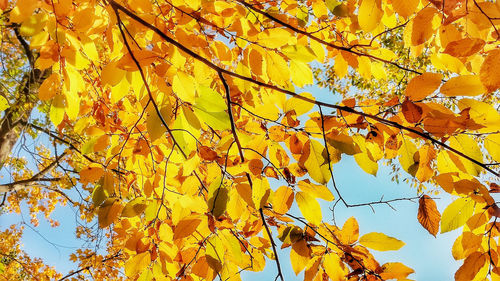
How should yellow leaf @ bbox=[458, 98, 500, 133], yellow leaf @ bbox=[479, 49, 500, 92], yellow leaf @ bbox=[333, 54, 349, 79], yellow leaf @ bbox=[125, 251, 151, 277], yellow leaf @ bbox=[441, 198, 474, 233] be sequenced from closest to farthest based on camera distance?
A: yellow leaf @ bbox=[479, 49, 500, 92] → yellow leaf @ bbox=[458, 98, 500, 133] → yellow leaf @ bbox=[441, 198, 474, 233] → yellow leaf @ bbox=[125, 251, 151, 277] → yellow leaf @ bbox=[333, 54, 349, 79]

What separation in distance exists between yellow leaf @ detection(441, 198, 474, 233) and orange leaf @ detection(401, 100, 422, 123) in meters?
0.33

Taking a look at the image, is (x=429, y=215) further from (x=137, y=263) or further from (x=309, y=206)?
(x=137, y=263)

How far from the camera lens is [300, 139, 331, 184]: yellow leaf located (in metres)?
0.99

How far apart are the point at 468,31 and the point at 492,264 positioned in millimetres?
715

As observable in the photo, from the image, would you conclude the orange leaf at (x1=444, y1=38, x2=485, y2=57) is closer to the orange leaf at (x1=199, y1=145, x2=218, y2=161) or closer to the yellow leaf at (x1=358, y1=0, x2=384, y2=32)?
the yellow leaf at (x1=358, y1=0, x2=384, y2=32)

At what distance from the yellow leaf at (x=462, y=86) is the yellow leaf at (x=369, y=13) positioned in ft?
1.04

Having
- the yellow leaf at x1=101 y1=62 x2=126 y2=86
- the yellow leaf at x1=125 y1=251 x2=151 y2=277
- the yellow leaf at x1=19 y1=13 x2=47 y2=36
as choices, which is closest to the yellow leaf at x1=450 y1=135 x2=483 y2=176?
the yellow leaf at x1=101 y1=62 x2=126 y2=86

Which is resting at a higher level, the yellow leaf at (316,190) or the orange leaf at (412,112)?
the orange leaf at (412,112)

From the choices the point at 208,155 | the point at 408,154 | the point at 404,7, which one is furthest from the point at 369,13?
the point at 208,155

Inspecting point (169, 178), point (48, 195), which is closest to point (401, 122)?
point (169, 178)

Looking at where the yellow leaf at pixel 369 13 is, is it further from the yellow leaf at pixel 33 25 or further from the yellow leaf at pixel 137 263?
the yellow leaf at pixel 137 263

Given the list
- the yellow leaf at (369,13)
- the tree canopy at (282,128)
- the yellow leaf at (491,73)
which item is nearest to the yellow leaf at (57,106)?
the tree canopy at (282,128)

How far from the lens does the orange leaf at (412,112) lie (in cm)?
87

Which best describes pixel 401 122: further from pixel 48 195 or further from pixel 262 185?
pixel 48 195
